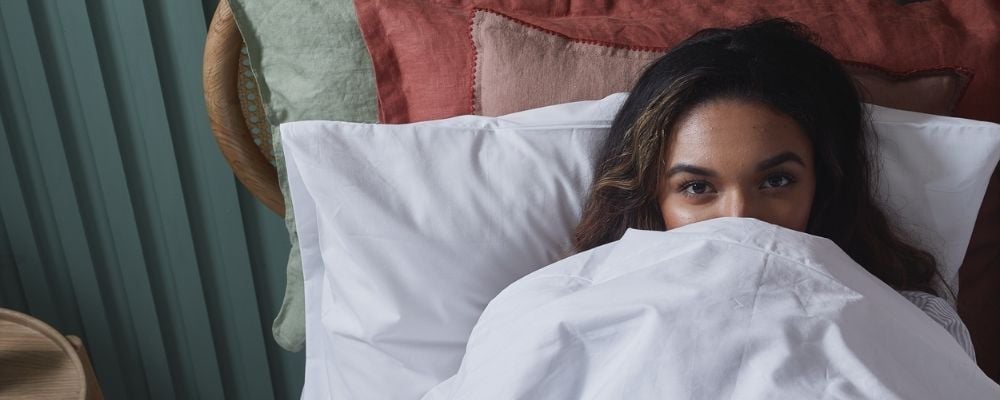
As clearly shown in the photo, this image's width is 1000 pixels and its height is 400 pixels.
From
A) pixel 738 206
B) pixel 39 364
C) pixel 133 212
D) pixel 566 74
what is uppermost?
pixel 566 74

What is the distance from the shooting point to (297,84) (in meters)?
0.99

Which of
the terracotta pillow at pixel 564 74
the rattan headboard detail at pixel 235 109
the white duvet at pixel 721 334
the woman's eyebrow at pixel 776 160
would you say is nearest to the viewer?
the white duvet at pixel 721 334

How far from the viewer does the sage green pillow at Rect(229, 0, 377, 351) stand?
3.19 feet

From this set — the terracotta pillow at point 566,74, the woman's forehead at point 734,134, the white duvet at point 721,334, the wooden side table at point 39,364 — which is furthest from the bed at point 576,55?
the wooden side table at point 39,364

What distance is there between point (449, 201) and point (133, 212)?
2.28ft

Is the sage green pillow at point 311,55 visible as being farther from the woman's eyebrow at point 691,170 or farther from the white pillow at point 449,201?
the woman's eyebrow at point 691,170

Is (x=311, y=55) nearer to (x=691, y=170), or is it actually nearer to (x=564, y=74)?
(x=564, y=74)

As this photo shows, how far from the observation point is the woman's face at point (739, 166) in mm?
771

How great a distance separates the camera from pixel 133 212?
4.27 feet

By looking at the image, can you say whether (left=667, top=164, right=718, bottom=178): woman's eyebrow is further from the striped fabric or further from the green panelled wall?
the green panelled wall

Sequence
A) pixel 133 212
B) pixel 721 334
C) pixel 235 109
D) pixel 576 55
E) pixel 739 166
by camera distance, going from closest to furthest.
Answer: pixel 721 334, pixel 739 166, pixel 576 55, pixel 235 109, pixel 133 212


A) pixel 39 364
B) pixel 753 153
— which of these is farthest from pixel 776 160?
pixel 39 364

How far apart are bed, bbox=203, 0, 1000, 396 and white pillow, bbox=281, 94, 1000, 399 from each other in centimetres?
5

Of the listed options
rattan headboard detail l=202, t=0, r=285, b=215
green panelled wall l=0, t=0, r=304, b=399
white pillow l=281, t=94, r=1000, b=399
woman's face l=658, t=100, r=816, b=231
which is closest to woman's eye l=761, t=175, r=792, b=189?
woman's face l=658, t=100, r=816, b=231
